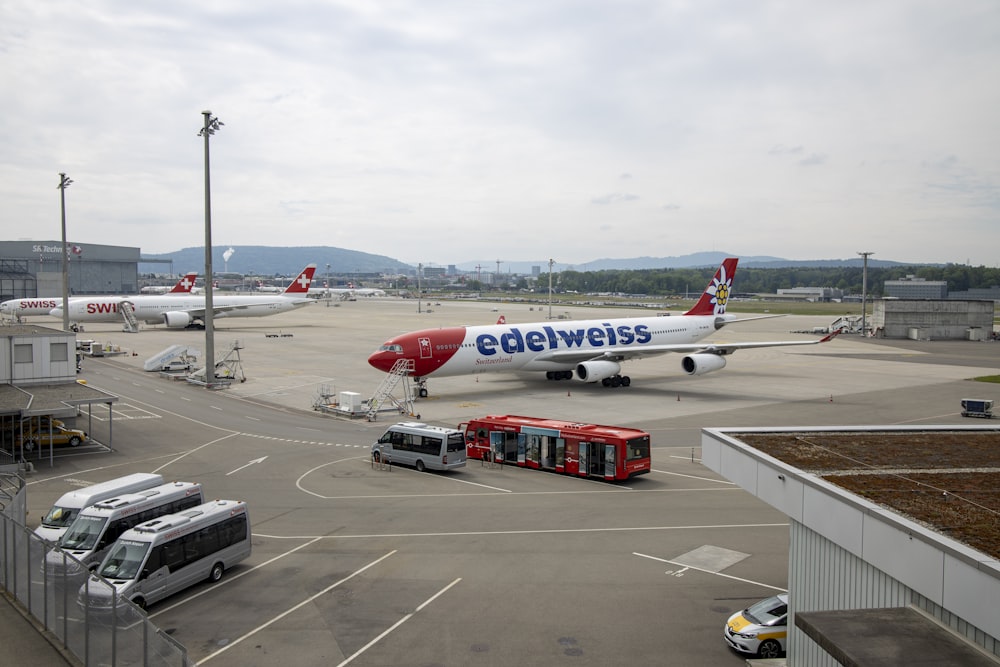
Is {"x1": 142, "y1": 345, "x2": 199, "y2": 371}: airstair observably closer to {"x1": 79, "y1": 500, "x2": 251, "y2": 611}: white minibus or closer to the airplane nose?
the airplane nose

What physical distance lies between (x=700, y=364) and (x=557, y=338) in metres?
10.7

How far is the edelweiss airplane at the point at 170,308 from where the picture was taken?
99.3 m

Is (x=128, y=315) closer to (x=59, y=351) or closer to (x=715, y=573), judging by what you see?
(x=59, y=351)

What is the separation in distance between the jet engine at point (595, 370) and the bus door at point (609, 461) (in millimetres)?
21979

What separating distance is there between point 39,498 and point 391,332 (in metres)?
75.0

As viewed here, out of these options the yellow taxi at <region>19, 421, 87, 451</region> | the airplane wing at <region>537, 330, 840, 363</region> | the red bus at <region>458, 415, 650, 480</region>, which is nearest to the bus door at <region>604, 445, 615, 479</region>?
the red bus at <region>458, 415, 650, 480</region>

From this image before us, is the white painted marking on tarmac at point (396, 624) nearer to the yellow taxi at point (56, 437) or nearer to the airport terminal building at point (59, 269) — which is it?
the yellow taxi at point (56, 437)

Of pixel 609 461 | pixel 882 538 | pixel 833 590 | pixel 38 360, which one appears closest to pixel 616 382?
pixel 609 461

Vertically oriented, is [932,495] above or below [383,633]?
above

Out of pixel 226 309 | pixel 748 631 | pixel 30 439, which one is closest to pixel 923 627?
pixel 748 631

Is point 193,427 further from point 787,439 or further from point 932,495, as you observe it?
point 932,495

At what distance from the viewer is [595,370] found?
53312 mm

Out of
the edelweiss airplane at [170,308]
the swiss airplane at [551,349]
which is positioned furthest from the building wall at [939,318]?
the edelweiss airplane at [170,308]

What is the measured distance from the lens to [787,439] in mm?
21281
